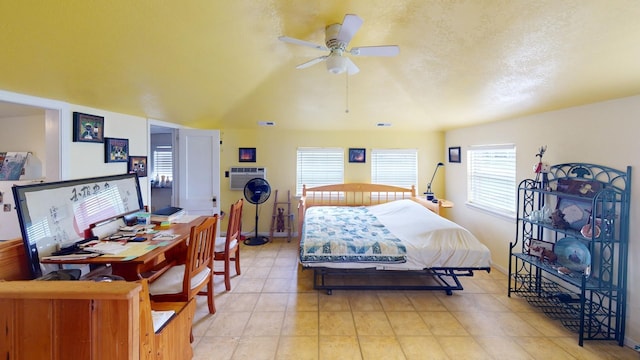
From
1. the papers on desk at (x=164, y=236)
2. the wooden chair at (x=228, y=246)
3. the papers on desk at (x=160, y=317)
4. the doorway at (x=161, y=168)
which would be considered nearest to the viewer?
the papers on desk at (x=160, y=317)

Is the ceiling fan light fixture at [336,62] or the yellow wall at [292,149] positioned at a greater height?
the ceiling fan light fixture at [336,62]

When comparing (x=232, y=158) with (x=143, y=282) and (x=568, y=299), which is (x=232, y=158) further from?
(x=568, y=299)

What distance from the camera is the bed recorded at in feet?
9.29

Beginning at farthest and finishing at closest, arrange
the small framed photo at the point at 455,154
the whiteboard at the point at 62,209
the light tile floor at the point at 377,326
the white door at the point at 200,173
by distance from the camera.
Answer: the small framed photo at the point at 455,154 < the white door at the point at 200,173 < the light tile floor at the point at 377,326 < the whiteboard at the point at 62,209

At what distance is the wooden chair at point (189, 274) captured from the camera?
2.07 metres

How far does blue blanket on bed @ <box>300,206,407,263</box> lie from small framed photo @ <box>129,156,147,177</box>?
7.56 ft

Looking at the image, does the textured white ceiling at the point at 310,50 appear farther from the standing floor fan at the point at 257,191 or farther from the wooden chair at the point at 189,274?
the standing floor fan at the point at 257,191

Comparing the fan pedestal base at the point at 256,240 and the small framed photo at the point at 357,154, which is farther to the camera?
the small framed photo at the point at 357,154

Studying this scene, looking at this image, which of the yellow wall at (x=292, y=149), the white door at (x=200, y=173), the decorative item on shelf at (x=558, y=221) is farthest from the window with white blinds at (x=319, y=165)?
A: the decorative item on shelf at (x=558, y=221)

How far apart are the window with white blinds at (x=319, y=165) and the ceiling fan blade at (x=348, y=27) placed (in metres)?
3.14

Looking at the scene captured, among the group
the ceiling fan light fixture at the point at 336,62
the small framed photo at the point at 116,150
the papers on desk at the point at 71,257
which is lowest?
the papers on desk at the point at 71,257

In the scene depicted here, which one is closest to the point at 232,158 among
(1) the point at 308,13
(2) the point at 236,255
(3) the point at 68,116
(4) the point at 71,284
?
(2) the point at 236,255

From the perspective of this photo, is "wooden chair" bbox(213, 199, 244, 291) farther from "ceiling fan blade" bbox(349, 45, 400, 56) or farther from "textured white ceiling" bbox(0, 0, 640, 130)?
"ceiling fan blade" bbox(349, 45, 400, 56)

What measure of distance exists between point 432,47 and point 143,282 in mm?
2656
